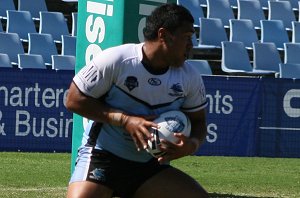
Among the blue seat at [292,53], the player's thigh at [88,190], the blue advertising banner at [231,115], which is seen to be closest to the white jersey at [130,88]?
the player's thigh at [88,190]

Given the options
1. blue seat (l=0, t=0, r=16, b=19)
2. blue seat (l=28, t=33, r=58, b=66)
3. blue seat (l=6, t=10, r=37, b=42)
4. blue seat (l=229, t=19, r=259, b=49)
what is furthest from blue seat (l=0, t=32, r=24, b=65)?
blue seat (l=229, t=19, r=259, b=49)

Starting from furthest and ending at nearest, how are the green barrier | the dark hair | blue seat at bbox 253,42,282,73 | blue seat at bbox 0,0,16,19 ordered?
1. blue seat at bbox 253,42,282,73
2. blue seat at bbox 0,0,16,19
3. the green barrier
4. the dark hair

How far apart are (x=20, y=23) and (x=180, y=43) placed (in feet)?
44.1

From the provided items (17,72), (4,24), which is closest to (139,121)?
(17,72)

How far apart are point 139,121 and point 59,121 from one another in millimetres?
9814

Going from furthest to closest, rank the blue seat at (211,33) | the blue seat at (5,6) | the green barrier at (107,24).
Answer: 1. the blue seat at (211,33)
2. the blue seat at (5,6)
3. the green barrier at (107,24)

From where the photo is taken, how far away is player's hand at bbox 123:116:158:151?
20.0ft

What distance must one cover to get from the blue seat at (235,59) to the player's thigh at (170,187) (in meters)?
13.8

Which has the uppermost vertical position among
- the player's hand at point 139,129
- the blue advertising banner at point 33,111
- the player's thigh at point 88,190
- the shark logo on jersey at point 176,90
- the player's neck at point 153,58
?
the player's neck at point 153,58

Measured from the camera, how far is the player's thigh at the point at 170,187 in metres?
6.32

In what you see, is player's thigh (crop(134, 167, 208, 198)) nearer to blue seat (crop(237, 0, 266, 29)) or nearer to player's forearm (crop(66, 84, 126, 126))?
player's forearm (crop(66, 84, 126, 126))

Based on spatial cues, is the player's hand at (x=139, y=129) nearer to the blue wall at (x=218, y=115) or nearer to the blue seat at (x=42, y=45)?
the blue wall at (x=218, y=115)

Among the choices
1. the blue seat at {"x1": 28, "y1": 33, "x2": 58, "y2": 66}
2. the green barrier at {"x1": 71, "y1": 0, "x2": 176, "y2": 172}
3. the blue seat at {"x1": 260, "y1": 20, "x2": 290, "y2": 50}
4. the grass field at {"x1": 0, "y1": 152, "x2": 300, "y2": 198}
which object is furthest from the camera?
the blue seat at {"x1": 260, "y1": 20, "x2": 290, "y2": 50}

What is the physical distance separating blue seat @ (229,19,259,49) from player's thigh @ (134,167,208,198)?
14.9 meters
